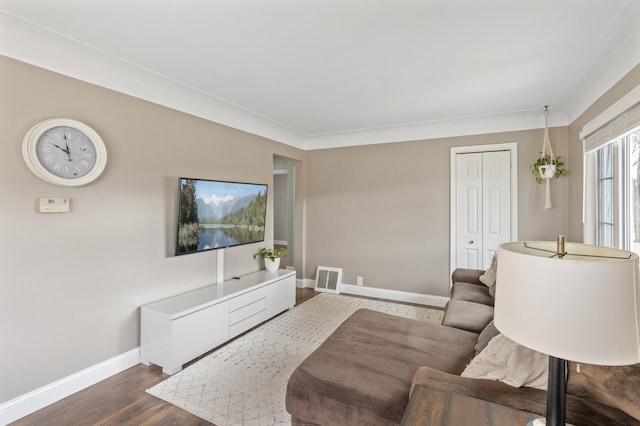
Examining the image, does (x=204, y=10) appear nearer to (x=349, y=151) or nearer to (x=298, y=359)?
(x=298, y=359)

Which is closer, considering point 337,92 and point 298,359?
point 298,359

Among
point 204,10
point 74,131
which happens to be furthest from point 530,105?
point 74,131

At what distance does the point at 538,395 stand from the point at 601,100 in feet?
8.87

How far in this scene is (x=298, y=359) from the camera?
2.74m

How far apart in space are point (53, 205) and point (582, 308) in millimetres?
2838

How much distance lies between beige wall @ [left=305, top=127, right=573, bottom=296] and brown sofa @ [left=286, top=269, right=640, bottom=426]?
69.3 inches

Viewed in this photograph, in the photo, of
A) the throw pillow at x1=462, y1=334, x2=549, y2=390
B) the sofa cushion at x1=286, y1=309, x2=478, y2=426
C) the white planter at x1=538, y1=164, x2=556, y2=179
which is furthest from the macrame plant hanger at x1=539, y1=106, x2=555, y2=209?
the throw pillow at x1=462, y1=334, x2=549, y2=390

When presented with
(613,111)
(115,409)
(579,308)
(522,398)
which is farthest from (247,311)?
(613,111)

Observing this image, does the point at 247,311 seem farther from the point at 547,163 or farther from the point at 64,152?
the point at 547,163

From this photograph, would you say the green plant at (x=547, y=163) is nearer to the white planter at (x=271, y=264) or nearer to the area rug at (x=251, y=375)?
the area rug at (x=251, y=375)

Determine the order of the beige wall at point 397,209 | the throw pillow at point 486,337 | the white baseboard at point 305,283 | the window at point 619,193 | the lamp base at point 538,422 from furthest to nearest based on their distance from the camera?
the white baseboard at point 305,283 → the beige wall at point 397,209 → the window at point 619,193 → the throw pillow at point 486,337 → the lamp base at point 538,422

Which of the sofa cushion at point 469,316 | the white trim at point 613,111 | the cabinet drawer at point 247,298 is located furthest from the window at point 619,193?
the cabinet drawer at point 247,298

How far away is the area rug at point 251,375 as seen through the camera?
2051 millimetres

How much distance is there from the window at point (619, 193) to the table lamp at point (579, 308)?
6.56 feet
